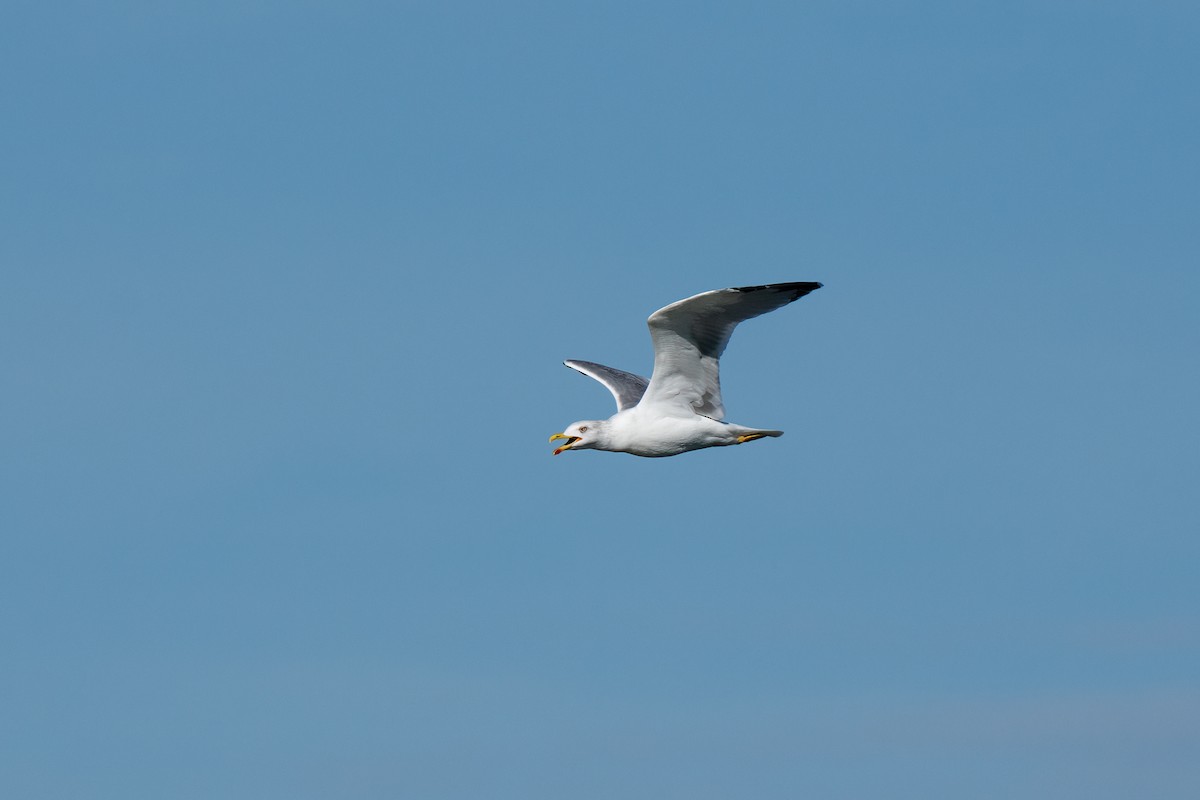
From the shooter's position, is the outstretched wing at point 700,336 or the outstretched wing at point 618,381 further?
the outstretched wing at point 618,381

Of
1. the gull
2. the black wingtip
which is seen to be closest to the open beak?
the gull

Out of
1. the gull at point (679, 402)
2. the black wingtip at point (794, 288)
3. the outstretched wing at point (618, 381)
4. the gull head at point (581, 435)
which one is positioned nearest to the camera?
the black wingtip at point (794, 288)

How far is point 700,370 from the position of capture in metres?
39.6

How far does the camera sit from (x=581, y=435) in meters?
41.0

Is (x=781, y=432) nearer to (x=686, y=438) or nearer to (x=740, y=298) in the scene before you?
(x=686, y=438)

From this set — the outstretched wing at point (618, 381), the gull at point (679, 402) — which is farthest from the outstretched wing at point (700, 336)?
the outstretched wing at point (618, 381)

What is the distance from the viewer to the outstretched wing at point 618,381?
1732 inches

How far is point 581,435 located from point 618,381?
17.4ft

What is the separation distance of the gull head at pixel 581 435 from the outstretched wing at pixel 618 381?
224 centimetres

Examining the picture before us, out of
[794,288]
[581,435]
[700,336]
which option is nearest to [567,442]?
[581,435]

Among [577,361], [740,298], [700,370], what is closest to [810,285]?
[740,298]

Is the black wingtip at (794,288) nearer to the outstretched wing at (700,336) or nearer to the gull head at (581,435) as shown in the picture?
the outstretched wing at (700,336)

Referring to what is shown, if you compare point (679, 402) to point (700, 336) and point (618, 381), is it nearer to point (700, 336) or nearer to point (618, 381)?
point (700, 336)

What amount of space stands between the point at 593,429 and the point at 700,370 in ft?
9.56
